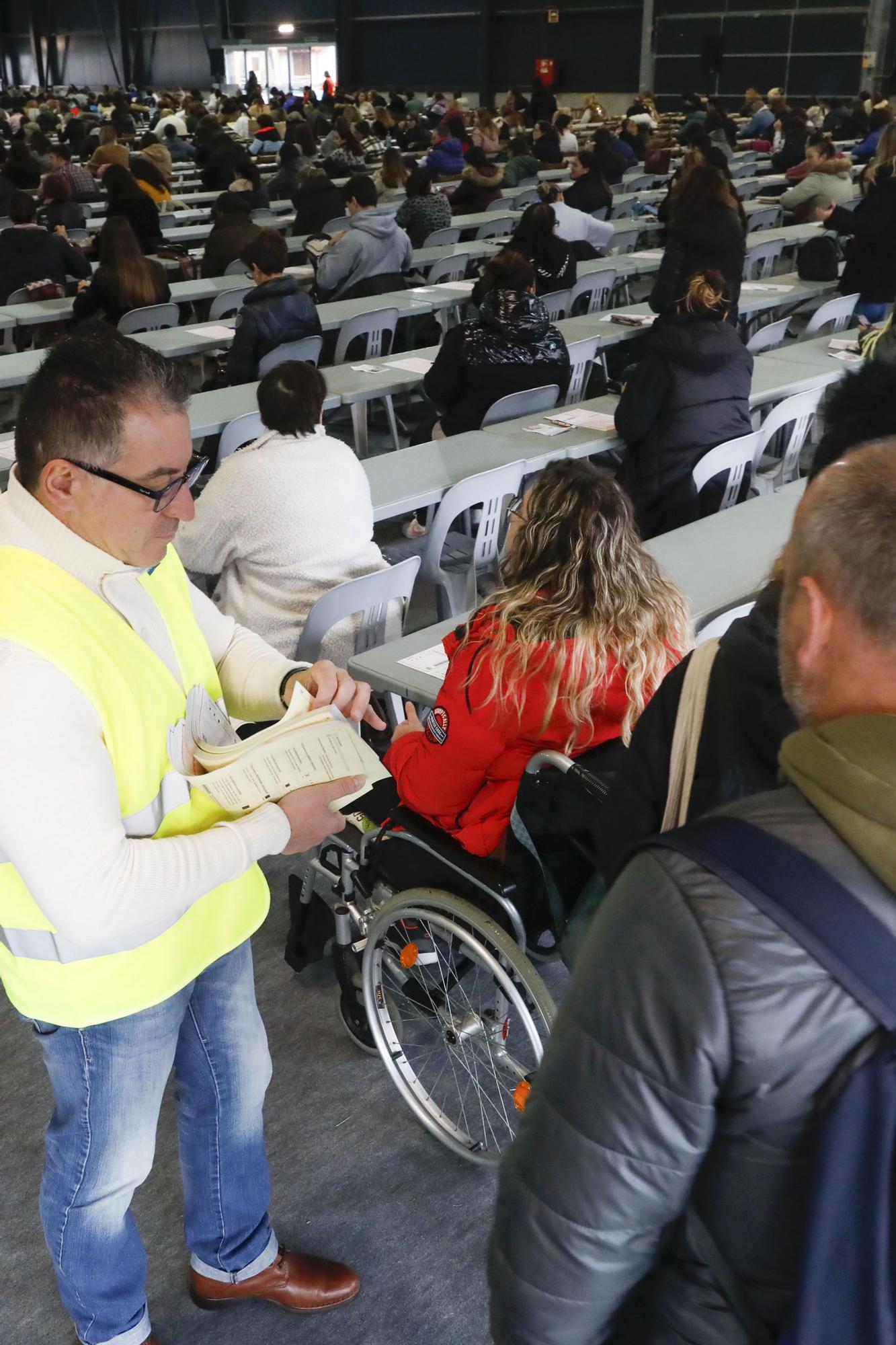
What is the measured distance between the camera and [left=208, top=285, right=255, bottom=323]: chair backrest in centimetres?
667

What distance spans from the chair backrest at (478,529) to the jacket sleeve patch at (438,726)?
1.66m

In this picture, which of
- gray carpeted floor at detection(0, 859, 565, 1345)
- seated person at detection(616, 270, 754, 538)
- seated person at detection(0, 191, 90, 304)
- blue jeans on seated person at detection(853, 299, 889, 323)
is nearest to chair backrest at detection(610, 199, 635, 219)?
blue jeans on seated person at detection(853, 299, 889, 323)

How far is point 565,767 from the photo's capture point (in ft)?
6.11

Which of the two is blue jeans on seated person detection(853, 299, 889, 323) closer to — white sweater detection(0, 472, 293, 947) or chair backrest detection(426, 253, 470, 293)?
chair backrest detection(426, 253, 470, 293)

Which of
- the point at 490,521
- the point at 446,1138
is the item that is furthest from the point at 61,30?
the point at 446,1138

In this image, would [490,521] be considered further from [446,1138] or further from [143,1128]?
[143,1128]

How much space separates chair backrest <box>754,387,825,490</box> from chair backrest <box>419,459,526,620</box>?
1.00 metres

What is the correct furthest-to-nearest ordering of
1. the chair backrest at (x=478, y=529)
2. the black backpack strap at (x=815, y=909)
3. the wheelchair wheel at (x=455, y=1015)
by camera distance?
the chair backrest at (x=478, y=529) → the wheelchair wheel at (x=455, y=1015) → the black backpack strap at (x=815, y=909)

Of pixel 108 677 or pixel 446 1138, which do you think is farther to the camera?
pixel 446 1138

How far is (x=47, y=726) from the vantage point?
1179 millimetres

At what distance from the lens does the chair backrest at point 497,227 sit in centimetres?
920

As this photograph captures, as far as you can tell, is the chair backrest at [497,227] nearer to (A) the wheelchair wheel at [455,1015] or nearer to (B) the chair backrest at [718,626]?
(B) the chair backrest at [718,626]

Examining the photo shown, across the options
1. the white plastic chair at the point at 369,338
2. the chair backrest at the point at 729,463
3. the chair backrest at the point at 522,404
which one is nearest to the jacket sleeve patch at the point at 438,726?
the chair backrest at the point at 729,463

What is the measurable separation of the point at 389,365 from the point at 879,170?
3.67 meters
